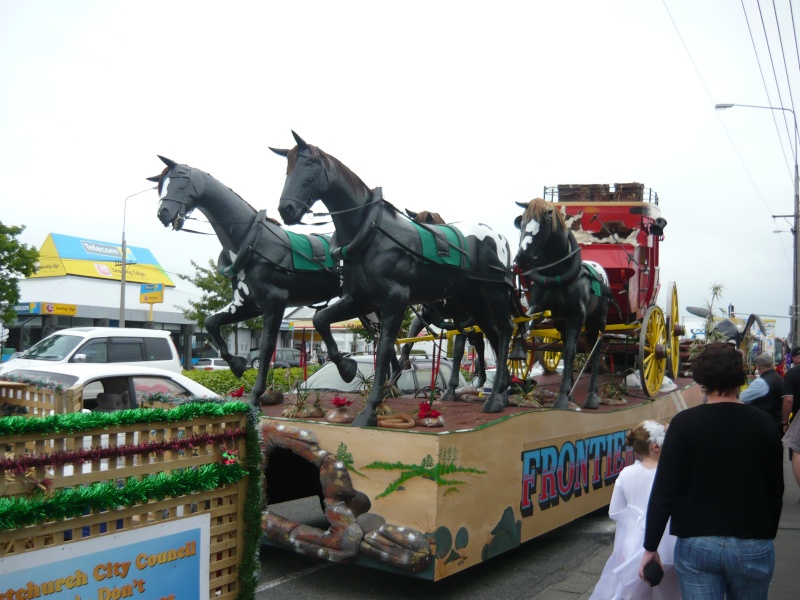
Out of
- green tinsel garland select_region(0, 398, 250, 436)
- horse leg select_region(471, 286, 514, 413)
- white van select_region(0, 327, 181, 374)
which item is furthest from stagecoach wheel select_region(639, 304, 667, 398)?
white van select_region(0, 327, 181, 374)

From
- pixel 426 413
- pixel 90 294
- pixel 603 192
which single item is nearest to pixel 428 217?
pixel 426 413

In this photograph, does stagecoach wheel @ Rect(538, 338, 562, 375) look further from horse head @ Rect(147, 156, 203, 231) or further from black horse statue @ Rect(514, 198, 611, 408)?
horse head @ Rect(147, 156, 203, 231)

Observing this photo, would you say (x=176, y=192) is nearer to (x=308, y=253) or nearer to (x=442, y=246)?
(x=308, y=253)

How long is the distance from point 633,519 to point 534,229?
11.5 feet

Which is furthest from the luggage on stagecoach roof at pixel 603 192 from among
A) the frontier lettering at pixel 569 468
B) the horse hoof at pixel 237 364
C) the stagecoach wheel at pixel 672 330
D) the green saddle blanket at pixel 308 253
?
the horse hoof at pixel 237 364

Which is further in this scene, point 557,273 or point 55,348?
point 55,348

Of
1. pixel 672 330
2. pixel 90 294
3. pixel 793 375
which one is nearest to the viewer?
pixel 793 375

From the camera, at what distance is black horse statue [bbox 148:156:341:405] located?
6.53m

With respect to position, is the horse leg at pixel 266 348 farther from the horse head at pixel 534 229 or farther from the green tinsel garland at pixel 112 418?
the green tinsel garland at pixel 112 418

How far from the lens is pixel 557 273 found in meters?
7.62

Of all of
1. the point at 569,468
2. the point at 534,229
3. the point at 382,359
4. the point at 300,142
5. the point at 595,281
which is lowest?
the point at 569,468

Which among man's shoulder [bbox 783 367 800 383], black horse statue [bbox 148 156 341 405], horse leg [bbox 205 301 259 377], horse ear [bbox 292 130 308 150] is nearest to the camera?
horse ear [bbox 292 130 308 150]

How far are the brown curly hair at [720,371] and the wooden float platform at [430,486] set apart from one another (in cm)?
204

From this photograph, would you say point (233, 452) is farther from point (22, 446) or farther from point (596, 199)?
point (596, 199)
